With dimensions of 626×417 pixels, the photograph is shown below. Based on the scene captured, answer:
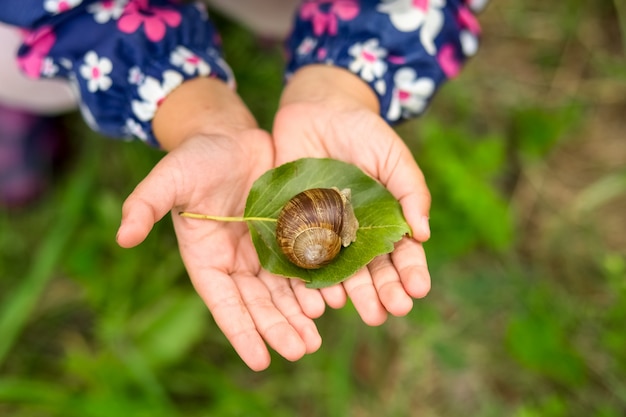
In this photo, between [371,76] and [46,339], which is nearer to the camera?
[371,76]

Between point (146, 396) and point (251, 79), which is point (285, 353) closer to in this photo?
point (146, 396)

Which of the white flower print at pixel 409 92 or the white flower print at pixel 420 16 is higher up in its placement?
the white flower print at pixel 420 16

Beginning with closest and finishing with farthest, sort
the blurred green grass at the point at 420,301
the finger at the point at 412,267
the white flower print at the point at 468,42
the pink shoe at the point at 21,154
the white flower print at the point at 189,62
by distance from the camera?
the finger at the point at 412,267 → the white flower print at the point at 189,62 → the white flower print at the point at 468,42 → the blurred green grass at the point at 420,301 → the pink shoe at the point at 21,154

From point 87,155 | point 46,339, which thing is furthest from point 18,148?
point 46,339

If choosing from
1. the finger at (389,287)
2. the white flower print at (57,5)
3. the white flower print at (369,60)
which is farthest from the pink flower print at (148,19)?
the finger at (389,287)

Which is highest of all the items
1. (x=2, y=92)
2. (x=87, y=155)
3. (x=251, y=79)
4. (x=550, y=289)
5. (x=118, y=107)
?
(x=118, y=107)

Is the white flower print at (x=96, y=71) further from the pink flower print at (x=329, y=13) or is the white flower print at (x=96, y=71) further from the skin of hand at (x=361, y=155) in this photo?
the pink flower print at (x=329, y=13)

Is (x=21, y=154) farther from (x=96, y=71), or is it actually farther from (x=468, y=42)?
(x=468, y=42)
